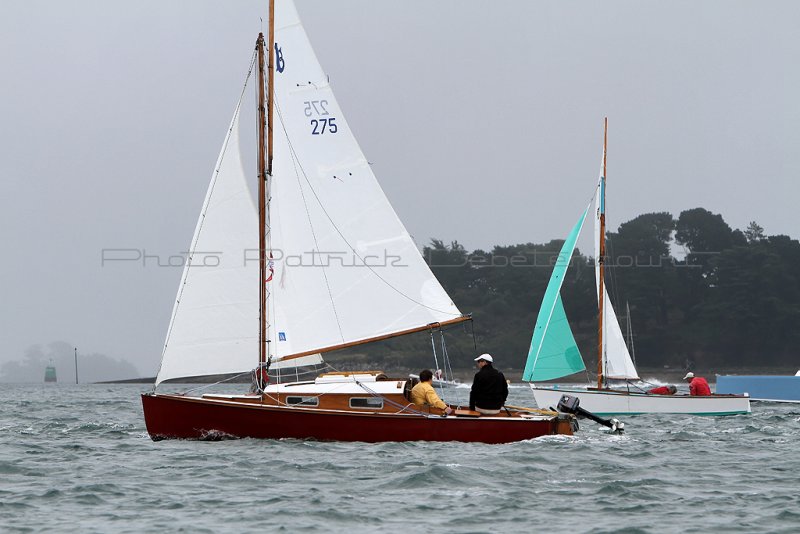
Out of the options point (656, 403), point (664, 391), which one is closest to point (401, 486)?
point (656, 403)

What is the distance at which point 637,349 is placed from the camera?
128m

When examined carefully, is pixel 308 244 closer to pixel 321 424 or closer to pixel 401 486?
pixel 321 424

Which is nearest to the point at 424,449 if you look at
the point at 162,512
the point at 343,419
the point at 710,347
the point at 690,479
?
the point at 343,419

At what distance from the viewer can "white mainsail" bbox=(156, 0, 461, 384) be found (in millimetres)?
21516

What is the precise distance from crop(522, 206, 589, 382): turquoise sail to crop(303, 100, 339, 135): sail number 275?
54.4 ft

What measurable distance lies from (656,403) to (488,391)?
46.9ft

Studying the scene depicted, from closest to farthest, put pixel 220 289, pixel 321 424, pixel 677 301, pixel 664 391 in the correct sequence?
pixel 321 424 → pixel 220 289 → pixel 664 391 → pixel 677 301

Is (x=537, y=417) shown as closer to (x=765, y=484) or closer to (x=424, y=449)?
(x=424, y=449)

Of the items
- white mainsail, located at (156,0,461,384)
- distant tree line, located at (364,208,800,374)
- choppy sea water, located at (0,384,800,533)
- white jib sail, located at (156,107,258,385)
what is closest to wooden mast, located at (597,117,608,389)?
choppy sea water, located at (0,384,800,533)

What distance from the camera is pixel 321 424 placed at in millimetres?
20219

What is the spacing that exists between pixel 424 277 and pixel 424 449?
4329 millimetres

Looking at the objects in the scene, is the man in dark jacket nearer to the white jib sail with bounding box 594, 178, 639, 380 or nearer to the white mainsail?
the white mainsail

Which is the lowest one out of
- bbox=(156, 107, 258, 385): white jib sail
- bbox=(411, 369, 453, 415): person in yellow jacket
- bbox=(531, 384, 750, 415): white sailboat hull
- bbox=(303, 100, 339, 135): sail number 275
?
bbox=(531, 384, 750, 415): white sailboat hull

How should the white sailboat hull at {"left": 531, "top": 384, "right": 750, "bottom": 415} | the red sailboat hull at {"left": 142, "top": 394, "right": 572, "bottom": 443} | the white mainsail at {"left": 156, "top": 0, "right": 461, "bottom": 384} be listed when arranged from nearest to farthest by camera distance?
the red sailboat hull at {"left": 142, "top": 394, "right": 572, "bottom": 443} → the white mainsail at {"left": 156, "top": 0, "right": 461, "bottom": 384} → the white sailboat hull at {"left": 531, "top": 384, "right": 750, "bottom": 415}
